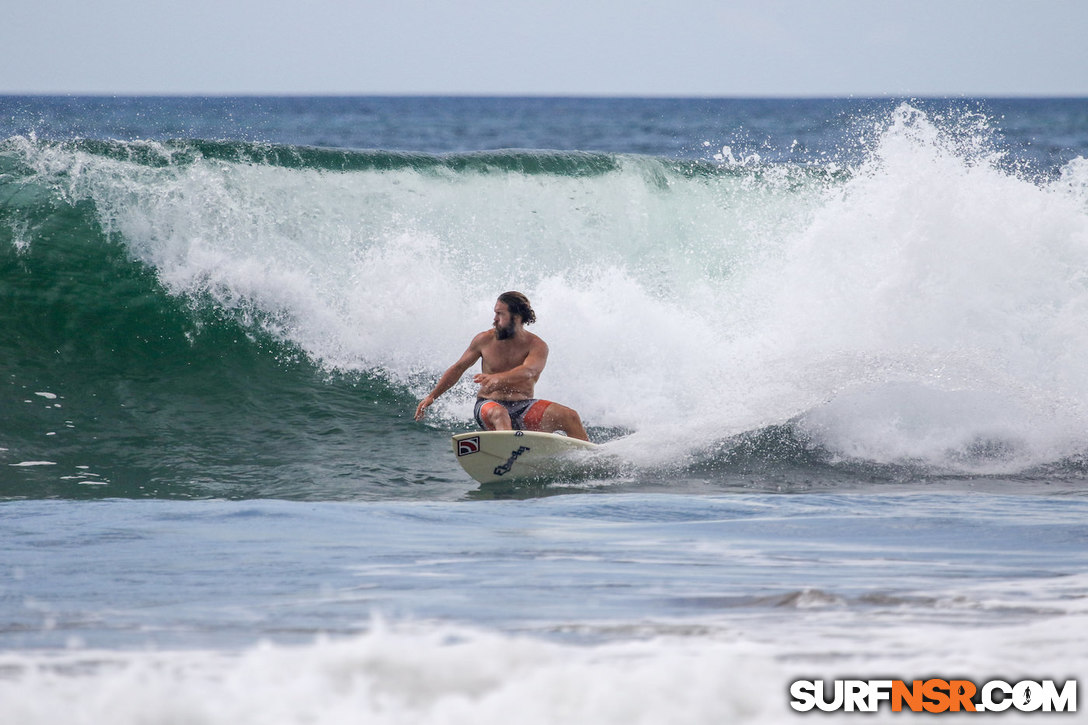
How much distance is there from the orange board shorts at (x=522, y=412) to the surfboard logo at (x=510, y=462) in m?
0.38

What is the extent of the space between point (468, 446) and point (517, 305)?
105 centimetres

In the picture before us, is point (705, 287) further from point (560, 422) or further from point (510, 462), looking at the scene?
point (510, 462)

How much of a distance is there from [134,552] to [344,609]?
140cm

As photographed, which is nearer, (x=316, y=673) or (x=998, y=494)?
(x=316, y=673)

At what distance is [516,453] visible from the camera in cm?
648

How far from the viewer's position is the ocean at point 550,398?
10.0 ft

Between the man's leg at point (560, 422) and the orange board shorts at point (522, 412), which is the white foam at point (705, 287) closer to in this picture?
the man's leg at point (560, 422)

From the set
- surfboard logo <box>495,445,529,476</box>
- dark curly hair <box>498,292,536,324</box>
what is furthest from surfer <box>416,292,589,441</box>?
surfboard logo <box>495,445,529,476</box>

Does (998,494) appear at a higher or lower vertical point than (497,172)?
lower

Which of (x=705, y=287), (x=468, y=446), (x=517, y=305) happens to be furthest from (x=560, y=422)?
(x=705, y=287)

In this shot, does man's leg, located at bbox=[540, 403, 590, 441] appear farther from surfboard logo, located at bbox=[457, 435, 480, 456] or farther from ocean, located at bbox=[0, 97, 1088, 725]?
surfboard logo, located at bbox=[457, 435, 480, 456]

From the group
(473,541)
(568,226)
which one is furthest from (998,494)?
(568,226)

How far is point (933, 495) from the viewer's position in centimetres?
609

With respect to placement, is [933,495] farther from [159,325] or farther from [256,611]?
[159,325]
